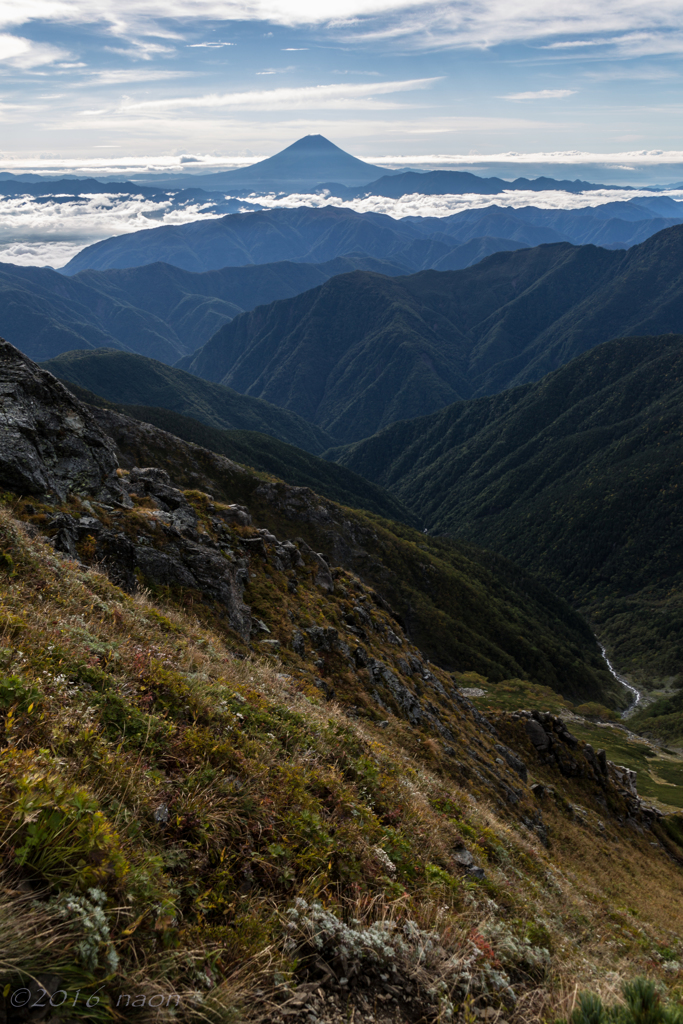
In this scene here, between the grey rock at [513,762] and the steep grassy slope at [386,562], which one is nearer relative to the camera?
the grey rock at [513,762]

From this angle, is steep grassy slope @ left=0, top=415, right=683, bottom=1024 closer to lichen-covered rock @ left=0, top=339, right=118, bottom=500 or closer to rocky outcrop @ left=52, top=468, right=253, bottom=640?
rocky outcrop @ left=52, top=468, right=253, bottom=640

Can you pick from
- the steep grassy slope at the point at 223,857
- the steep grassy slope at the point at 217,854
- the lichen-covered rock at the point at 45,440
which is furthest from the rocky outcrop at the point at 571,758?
the lichen-covered rock at the point at 45,440

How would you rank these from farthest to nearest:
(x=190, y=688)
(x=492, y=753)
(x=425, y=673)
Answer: (x=425, y=673)
(x=492, y=753)
(x=190, y=688)

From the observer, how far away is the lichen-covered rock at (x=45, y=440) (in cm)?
1936

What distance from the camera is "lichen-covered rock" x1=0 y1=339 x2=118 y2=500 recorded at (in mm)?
19359

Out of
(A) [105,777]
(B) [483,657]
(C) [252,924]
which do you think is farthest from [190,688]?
(B) [483,657]

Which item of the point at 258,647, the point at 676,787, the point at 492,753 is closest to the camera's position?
the point at 258,647

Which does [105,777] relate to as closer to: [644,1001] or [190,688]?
[190,688]

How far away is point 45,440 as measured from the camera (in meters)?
24.3

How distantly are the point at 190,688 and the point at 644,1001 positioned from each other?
6.67 metres

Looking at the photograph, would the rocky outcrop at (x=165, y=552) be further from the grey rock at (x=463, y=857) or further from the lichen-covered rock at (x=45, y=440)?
the grey rock at (x=463, y=857)

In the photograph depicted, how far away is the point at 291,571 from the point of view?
3447 cm

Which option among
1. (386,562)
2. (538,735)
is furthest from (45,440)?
(386,562)

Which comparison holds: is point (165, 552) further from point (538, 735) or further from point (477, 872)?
point (538, 735)
